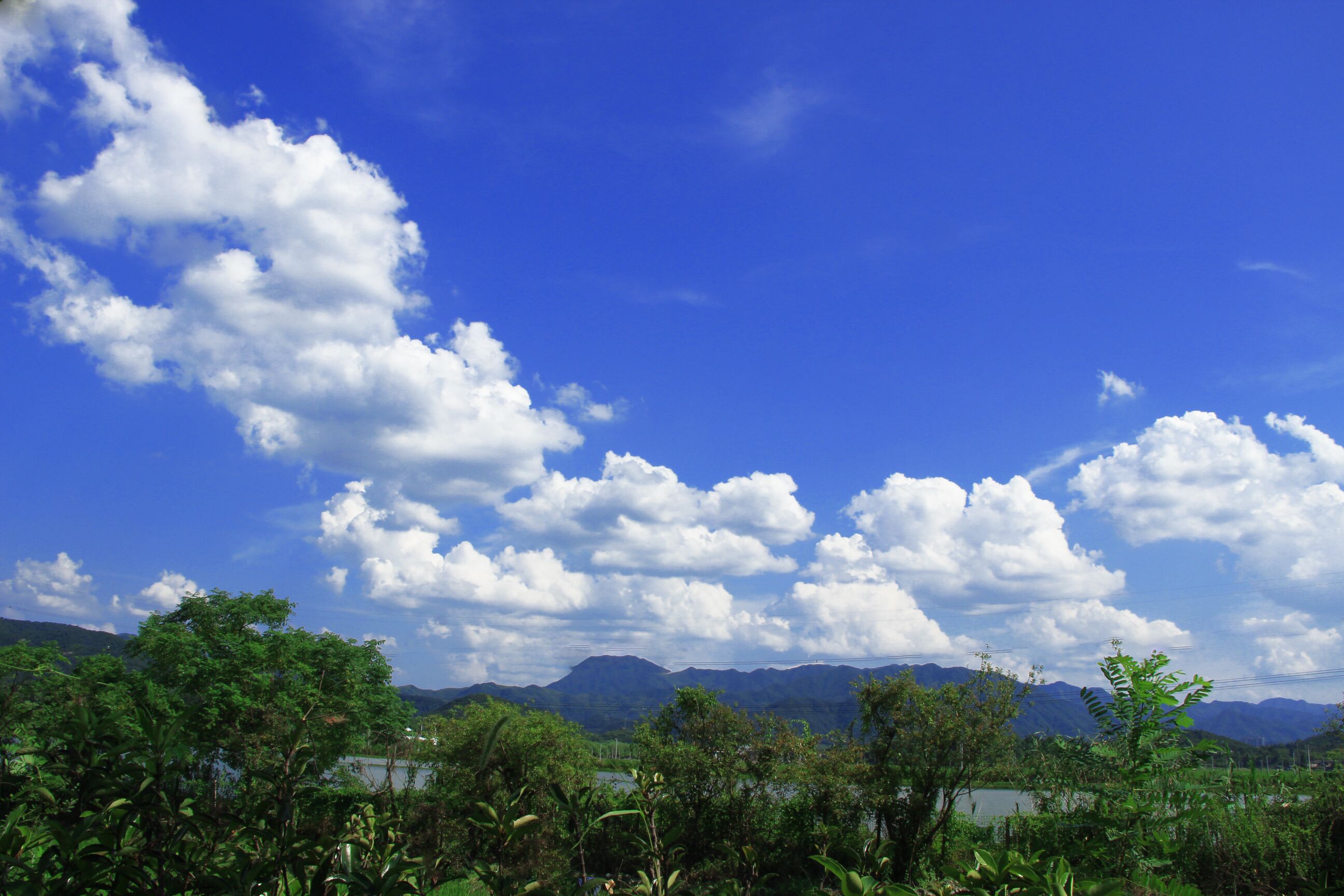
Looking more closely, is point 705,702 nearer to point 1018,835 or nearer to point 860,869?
point 1018,835

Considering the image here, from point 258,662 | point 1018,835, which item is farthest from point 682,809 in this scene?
point 258,662

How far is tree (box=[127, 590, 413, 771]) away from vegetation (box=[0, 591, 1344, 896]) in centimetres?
19

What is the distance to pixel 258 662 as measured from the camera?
103 ft

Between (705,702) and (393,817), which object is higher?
(393,817)

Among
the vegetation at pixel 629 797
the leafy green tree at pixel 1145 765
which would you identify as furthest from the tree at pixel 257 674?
the leafy green tree at pixel 1145 765

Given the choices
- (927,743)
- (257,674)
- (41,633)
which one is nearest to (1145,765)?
(927,743)

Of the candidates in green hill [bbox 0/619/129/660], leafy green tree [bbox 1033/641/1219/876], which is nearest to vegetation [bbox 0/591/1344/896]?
leafy green tree [bbox 1033/641/1219/876]

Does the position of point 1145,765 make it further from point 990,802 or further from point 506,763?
point 990,802

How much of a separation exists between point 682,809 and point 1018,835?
8767mm

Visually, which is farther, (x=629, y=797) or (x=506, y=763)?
(x=506, y=763)

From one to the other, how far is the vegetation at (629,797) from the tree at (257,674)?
0.63 feet

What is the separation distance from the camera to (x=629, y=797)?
2693 millimetres

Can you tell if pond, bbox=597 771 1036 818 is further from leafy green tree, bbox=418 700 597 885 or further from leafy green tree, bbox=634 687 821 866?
leafy green tree, bbox=634 687 821 866

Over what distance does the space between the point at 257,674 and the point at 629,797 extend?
29430 millimetres
